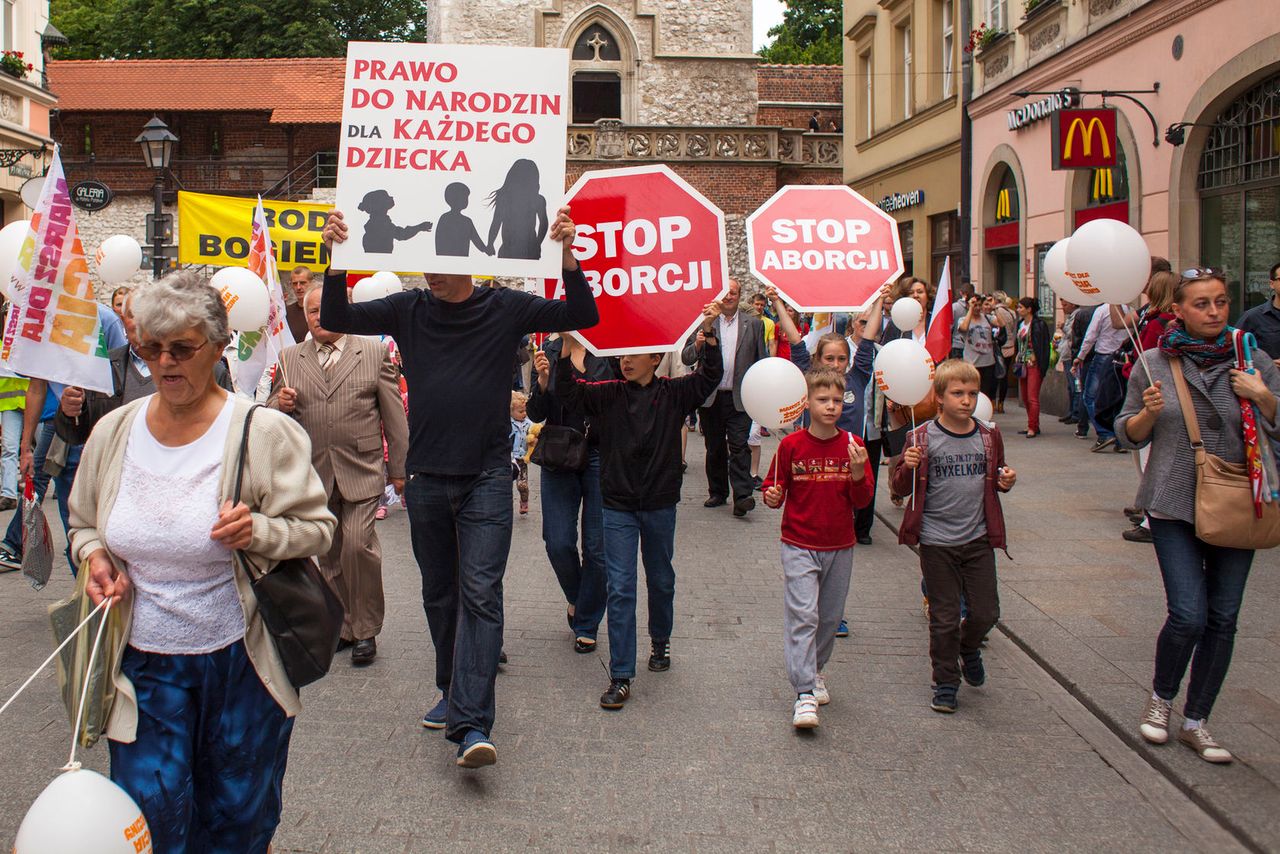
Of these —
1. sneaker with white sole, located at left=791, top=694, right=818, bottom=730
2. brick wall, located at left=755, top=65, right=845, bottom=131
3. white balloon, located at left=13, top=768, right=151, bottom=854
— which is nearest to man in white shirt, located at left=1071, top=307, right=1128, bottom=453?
sneaker with white sole, located at left=791, top=694, right=818, bottom=730

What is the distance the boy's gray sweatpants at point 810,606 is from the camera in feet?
17.8

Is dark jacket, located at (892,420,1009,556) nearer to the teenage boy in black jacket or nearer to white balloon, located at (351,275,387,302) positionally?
the teenage boy in black jacket

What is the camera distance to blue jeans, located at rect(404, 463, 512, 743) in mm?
4648

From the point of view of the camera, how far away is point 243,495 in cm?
321

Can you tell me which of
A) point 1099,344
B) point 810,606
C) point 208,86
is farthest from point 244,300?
point 208,86

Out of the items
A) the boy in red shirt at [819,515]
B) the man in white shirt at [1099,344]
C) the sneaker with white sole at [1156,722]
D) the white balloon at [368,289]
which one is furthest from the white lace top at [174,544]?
the man in white shirt at [1099,344]

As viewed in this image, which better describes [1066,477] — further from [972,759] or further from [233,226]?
[233,226]

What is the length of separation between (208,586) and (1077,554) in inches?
280

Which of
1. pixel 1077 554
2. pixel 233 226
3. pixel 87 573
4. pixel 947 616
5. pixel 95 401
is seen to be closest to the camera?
pixel 87 573

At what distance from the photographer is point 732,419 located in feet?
37.0

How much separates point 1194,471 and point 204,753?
145 inches

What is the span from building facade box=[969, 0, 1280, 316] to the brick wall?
2482cm

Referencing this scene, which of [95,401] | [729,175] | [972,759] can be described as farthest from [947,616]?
[729,175]

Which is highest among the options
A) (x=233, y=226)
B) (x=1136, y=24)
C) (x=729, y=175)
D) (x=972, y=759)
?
(x=729, y=175)
